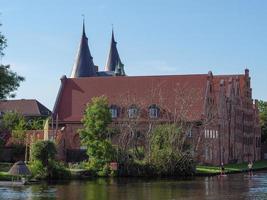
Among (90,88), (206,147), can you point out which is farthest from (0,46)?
(90,88)

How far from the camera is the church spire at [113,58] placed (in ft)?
424

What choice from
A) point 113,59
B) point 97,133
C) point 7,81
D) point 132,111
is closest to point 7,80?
point 7,81

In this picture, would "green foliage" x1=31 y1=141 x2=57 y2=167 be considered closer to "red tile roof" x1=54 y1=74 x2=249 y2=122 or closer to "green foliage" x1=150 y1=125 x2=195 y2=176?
"green foliage" x1=150 y1=125 x2=195 y2=176

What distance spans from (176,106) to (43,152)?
2553cm

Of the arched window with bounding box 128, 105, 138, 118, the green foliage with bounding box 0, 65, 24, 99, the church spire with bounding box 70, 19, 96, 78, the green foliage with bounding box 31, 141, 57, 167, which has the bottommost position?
the green foliage with bounding box 31, 141, 57, 167

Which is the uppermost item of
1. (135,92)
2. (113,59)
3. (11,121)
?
(113,59)

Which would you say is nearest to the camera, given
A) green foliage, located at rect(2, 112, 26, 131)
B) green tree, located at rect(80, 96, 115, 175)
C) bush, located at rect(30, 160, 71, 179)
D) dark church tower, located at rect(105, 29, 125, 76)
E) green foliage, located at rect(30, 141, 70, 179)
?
bush, located at rect(30, 160, 71, 179)

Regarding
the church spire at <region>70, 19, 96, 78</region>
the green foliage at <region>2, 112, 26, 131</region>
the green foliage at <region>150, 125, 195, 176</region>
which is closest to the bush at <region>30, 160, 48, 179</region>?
the green foliage at <region>150, 125, 195, 176</region>

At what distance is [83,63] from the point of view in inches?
4427

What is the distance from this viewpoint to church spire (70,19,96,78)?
111m

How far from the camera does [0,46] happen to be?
2419cm

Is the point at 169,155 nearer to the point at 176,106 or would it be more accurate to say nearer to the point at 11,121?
the point at 176,106

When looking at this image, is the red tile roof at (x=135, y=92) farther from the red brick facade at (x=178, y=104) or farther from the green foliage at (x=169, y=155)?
the green foliage at (x=169, y=155)

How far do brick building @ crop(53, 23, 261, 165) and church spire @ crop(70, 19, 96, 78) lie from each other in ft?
1.49
